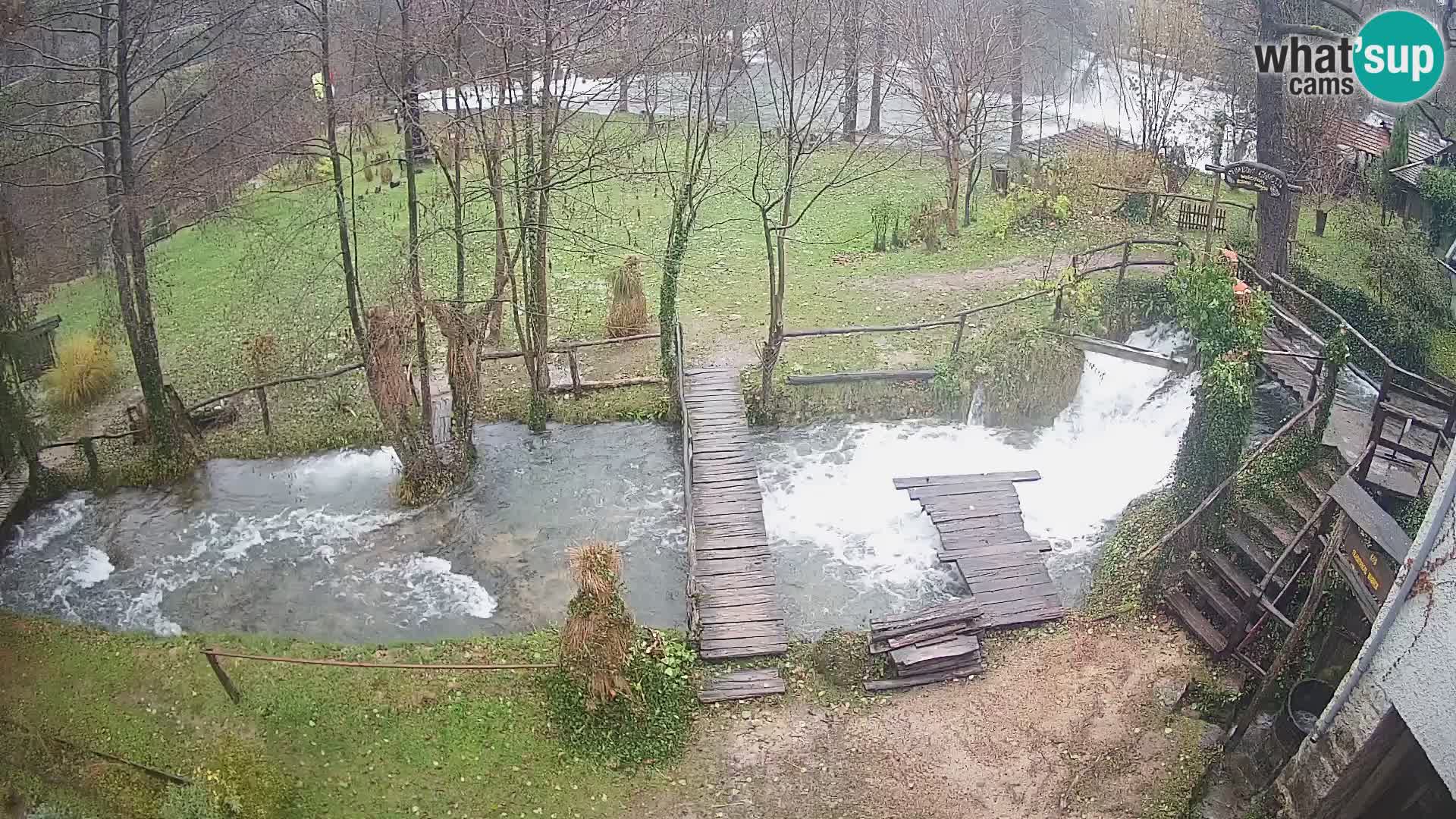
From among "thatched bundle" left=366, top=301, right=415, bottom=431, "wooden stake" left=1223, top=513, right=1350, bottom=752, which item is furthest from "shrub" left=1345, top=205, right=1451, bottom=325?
"thatched bundle" left=366, top=301, right=415, bottom=431

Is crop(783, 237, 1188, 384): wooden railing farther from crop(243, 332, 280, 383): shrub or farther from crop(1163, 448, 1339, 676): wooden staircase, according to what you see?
crop(243, 332, 280, 383): shrub

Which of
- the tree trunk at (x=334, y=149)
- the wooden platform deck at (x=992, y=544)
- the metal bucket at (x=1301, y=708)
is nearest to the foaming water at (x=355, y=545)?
the tree trunk at (x=334, y=149)

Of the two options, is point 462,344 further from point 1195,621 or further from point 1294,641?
point 1294,641

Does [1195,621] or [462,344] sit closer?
[1195,621]

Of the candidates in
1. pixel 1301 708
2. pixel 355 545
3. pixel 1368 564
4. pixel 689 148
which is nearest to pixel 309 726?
pixel 355 545

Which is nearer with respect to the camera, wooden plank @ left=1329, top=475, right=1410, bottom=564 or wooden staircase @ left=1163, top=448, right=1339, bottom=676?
wooden plank @ left=1329, top=475, right=1410, bottom=564

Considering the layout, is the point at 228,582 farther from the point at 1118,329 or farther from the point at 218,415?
the point at 1118,329

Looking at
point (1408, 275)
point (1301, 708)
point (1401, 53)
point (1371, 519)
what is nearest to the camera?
point (1371, 519)
